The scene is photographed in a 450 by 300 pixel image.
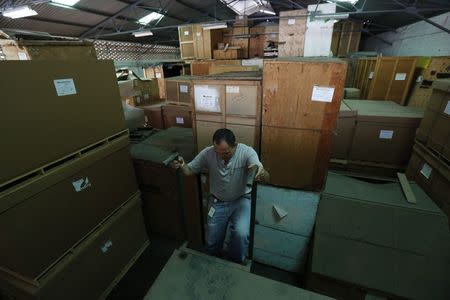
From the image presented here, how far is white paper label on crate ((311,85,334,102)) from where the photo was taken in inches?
66.7

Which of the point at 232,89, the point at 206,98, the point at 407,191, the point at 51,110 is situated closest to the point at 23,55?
the point at 51,110

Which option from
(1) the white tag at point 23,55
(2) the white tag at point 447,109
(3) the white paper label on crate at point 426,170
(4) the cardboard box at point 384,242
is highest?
(1) the white tag at point 23,55

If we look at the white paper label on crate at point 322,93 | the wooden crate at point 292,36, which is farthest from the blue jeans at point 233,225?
the wooden crate at point 292,36

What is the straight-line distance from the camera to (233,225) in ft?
7.30

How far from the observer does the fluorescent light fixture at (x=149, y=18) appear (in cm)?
867

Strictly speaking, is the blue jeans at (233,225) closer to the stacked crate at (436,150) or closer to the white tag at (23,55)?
the stacked crate at (436,150)

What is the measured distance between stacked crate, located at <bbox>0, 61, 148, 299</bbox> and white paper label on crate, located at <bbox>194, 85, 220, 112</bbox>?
78cm

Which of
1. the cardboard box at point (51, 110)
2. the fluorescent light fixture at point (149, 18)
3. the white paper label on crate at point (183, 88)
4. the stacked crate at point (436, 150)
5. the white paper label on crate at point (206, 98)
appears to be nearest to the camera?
the cardboard box at point (51, 110)

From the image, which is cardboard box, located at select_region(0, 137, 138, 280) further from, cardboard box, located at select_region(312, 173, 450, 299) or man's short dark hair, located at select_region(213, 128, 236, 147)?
cardboard box, located at select_region(312, 173, 450, 299)

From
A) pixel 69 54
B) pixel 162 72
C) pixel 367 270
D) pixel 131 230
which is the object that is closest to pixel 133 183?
pixel 131 230

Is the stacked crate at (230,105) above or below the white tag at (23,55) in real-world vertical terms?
below

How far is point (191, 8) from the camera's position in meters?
8.99

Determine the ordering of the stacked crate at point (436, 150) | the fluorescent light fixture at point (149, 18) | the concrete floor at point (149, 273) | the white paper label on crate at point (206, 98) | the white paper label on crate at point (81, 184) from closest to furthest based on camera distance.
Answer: the white paper label on crate at point (81, 184), the stacked crate at point (436, 150), the white paper label on crate at point (206, 98), the concrete floor at point (149, 273), the fluorescent light fixture at point (149, 18)

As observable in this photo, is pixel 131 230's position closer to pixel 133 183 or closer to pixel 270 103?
pixel 133 183
